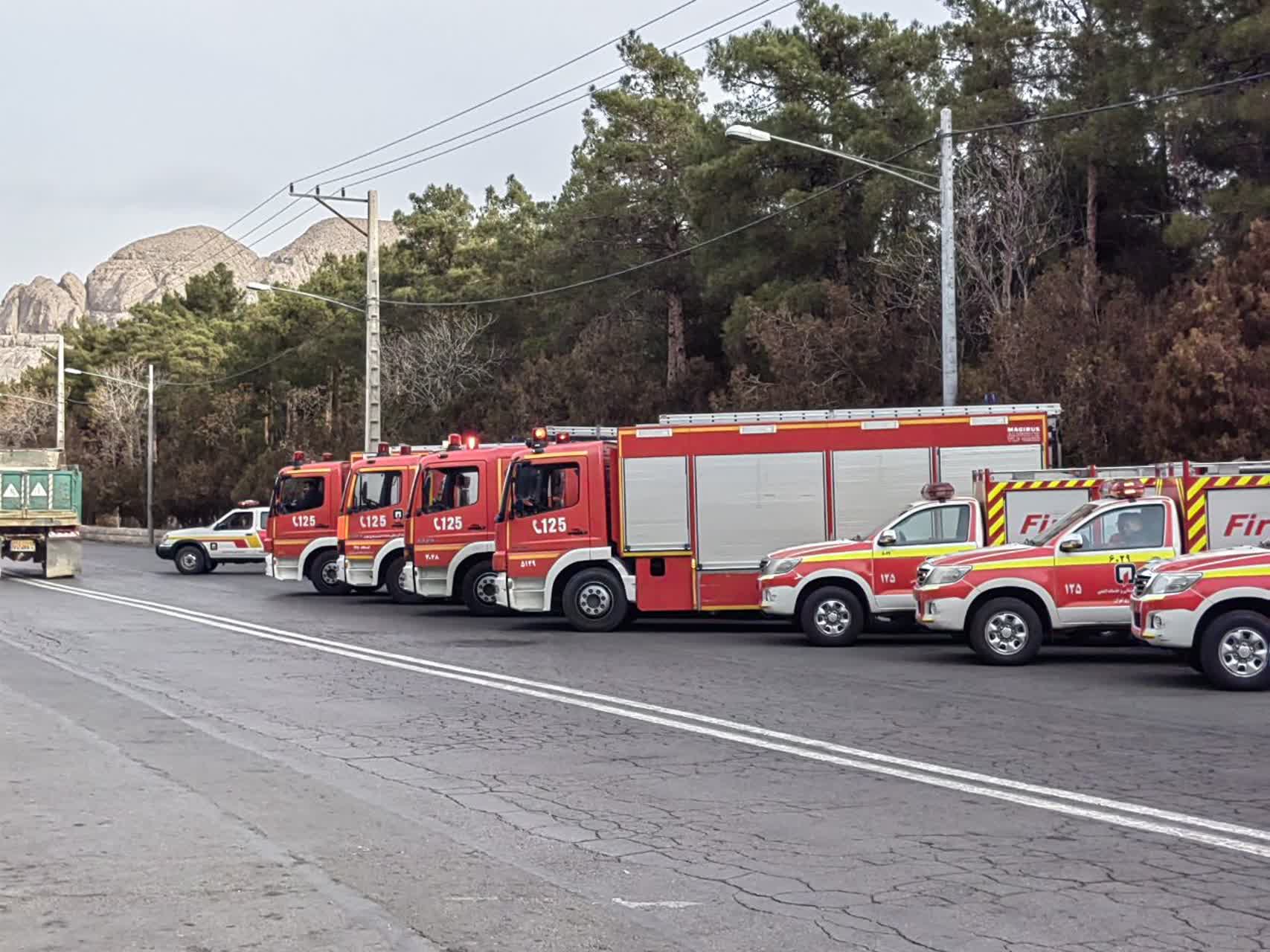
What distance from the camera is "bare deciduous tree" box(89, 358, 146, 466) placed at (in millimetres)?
Result: 78562

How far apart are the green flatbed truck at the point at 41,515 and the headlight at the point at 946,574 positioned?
23400 mm

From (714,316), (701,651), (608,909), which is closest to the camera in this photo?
(608,909)

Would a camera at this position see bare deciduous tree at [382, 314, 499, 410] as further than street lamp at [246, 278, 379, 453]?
Yes

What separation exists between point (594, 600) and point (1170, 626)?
9.22 meters

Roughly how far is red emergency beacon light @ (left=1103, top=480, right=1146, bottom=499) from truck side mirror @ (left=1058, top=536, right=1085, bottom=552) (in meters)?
0.80

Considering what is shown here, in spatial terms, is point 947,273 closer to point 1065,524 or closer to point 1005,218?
point 1065,524

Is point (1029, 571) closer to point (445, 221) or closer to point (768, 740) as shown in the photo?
point (768, 740)

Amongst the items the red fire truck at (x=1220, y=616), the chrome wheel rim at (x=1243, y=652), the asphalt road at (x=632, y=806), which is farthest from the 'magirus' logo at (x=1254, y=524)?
the chrome wheel rim at (x=1243, y=652)

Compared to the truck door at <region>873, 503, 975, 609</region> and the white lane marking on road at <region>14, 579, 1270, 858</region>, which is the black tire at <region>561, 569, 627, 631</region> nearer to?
the white lane marking on road at <region>14, 579, 1270, 858</region>

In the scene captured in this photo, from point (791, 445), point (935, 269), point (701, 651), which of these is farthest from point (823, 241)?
point (701, 651)

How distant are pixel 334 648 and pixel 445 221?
51.2 metres

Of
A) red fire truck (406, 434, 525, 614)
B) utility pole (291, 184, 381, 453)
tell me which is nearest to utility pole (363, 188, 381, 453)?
utility pole (291, 184, 381, 453)

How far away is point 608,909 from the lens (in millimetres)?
6574

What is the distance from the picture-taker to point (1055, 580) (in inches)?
627
